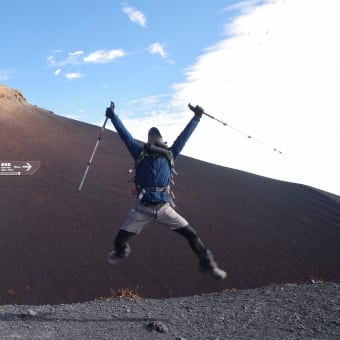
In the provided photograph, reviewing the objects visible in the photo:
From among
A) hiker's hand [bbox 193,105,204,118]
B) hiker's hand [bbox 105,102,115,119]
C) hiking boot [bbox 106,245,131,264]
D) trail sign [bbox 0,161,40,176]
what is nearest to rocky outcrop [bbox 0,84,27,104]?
trail sign [bbox 0,161,40,176]

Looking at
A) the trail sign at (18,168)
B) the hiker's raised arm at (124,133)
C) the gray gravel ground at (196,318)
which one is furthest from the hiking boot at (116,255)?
the trail sign at (18,168)

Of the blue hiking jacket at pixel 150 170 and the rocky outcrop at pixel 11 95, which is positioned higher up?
the rocky outcrop at pixel 11 95

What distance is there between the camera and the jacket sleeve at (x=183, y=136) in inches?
275

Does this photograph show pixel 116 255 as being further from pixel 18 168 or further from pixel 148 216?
pixel 18 168

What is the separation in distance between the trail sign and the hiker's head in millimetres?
17760

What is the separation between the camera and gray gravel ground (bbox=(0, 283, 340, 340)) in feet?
25.2

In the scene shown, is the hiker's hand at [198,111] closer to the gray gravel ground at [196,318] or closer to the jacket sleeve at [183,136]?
the jacket sleeve at [183,136]

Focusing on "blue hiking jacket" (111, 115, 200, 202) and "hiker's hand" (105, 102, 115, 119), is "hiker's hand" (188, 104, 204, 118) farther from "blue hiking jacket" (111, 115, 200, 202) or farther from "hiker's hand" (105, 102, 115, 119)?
"hiker's hand" (105, 102, 115, 119)

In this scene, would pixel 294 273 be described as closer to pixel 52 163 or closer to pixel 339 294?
Result: pixel 339 294

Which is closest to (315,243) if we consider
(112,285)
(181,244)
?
(181,244)

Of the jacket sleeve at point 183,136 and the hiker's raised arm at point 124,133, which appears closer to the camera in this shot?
the hiker's raised arm at point 124,133

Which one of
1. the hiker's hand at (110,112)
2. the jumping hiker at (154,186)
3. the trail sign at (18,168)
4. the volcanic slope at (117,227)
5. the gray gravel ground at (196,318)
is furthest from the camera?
the trail sign at (18,168)

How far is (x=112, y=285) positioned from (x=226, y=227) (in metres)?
7.09

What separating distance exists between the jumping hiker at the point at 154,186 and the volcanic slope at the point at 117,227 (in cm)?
955
